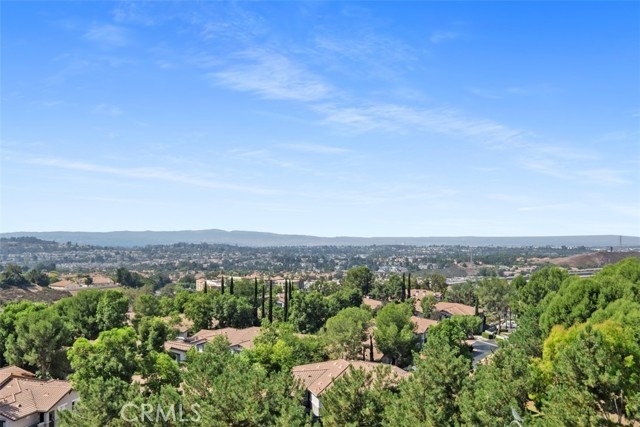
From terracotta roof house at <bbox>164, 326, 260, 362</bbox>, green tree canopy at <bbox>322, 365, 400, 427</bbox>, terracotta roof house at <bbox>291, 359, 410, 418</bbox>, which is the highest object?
green tree canopy at <bbox>322, 365, 400, 427</bbox>

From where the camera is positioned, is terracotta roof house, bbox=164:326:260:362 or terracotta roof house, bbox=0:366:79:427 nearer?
terracotta roof house, bbox=0:366:79:427

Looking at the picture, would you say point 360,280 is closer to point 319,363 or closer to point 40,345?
point 319,363

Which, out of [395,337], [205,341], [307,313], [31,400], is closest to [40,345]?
[31,400]

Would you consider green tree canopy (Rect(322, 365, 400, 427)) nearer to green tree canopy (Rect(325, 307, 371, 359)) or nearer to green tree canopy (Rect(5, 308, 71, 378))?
green tree canopy (Rect(325, 307, 371, 359))

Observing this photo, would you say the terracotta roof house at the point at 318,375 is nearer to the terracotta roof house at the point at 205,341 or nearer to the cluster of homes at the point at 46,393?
the cluster of homes at the point at 46,393

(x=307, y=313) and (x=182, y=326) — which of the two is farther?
(x=182, y=326)

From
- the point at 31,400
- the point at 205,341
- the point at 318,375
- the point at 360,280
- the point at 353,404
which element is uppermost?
the point at 360,280

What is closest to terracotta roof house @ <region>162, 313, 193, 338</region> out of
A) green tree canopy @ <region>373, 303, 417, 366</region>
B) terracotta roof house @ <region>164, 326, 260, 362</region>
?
terracotta roof house @ <region>164, 326, 260, 362</region>
